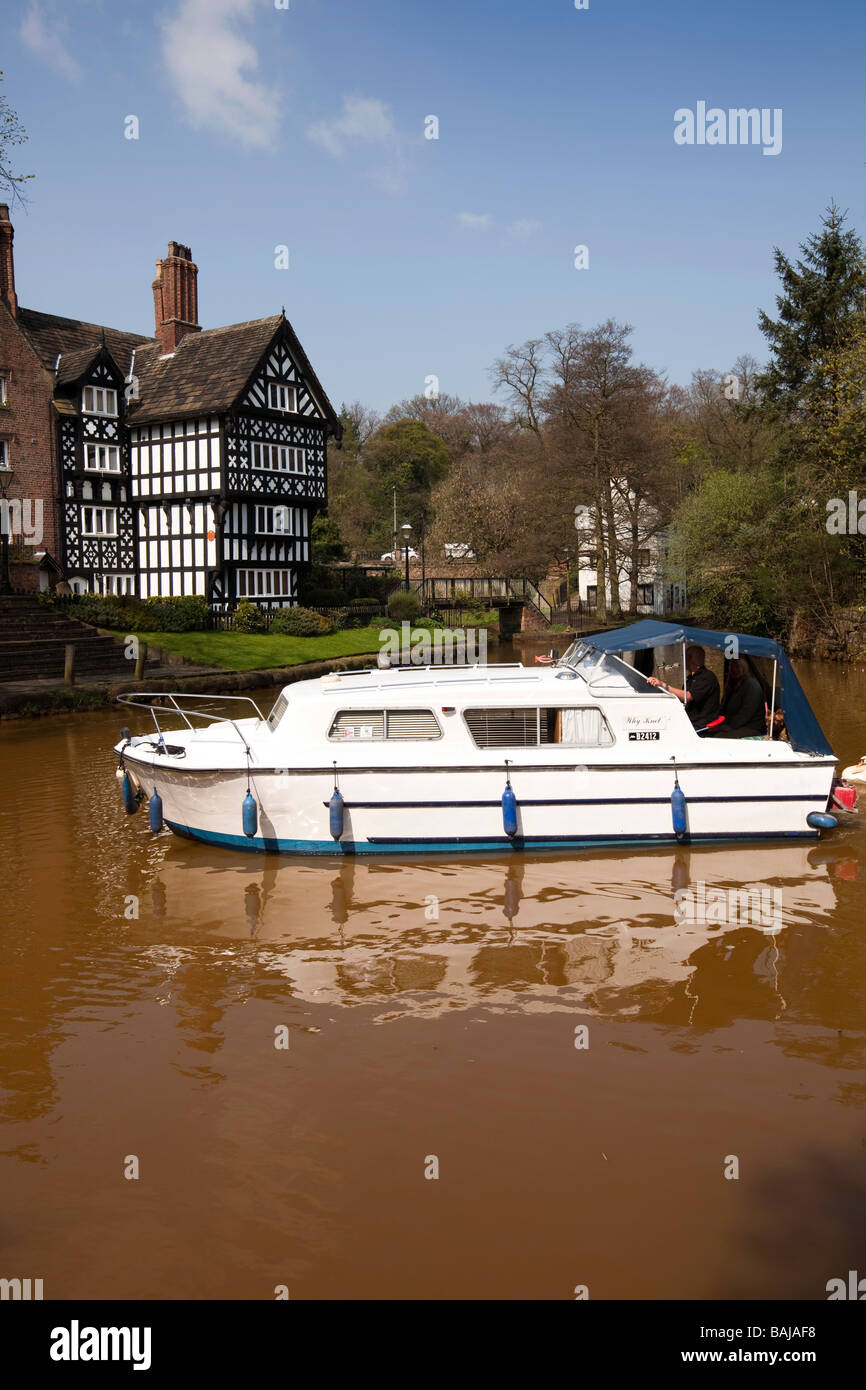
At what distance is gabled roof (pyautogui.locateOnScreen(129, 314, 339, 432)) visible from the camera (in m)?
38.2

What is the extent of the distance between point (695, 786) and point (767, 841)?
120 cm

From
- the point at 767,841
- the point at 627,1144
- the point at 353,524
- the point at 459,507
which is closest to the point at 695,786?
the point at 767,841

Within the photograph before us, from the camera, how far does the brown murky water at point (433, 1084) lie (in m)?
5.04

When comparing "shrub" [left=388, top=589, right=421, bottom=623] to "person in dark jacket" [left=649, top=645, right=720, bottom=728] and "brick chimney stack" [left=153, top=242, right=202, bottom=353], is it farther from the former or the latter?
"person in dark jacket" [left=649, top=645, right=720, bottom=728]

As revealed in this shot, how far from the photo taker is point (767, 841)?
11.5 m

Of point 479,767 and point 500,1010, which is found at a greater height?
point 479,767

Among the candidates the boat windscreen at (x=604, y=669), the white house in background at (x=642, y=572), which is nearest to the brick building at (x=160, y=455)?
the white house in background at (x=642, y=572)

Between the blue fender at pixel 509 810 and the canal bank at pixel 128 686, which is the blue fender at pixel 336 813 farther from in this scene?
the canal bank at pixel 128 686

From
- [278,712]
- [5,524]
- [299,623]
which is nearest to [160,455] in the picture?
[5,524]

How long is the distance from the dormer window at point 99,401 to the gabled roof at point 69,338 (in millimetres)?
1374

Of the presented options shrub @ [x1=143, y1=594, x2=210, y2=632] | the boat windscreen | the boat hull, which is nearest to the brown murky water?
the boat hull

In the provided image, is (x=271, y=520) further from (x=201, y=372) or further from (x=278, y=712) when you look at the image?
(x=278, y=712)

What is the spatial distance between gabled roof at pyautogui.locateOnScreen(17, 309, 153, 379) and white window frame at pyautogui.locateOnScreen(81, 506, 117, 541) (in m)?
5.67
